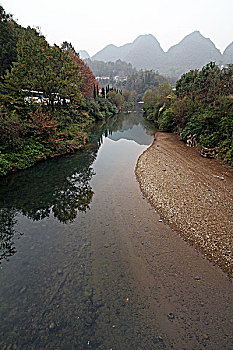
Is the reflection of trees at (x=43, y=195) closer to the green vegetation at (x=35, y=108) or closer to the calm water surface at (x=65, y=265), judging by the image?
the calm water surface at (x=65, y=265)

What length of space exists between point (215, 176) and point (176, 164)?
301cm

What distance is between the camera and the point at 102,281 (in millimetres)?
5301

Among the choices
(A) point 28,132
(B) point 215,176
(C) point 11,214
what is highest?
(A) point 28,132

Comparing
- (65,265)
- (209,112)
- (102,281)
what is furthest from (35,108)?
(102,281)

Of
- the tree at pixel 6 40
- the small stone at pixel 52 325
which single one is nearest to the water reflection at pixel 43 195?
the small stone at pixel 52 325

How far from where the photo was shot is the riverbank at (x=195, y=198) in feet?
20.5

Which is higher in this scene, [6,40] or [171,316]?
[6,40]

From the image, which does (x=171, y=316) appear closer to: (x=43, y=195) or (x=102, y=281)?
(x=102, y=281)

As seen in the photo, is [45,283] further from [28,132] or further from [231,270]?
[28,132]

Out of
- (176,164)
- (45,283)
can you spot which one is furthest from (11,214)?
(176,164)

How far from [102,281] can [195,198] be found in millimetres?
5790

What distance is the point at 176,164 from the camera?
A: 43.4ft

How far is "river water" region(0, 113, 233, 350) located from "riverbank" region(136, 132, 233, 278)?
19.4 inches

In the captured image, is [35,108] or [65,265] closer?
[65,265]
